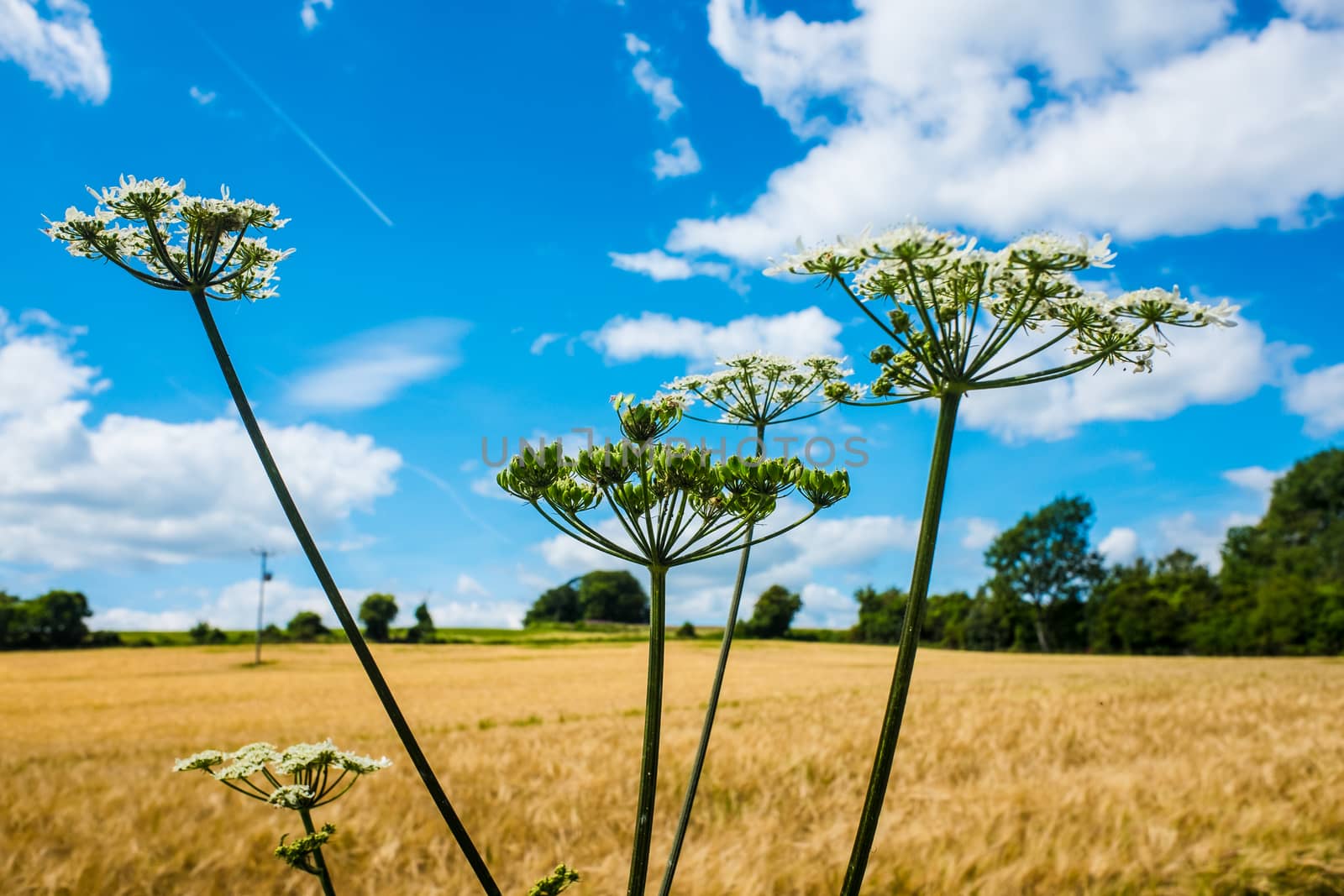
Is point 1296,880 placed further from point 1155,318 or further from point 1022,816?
point 1155,318

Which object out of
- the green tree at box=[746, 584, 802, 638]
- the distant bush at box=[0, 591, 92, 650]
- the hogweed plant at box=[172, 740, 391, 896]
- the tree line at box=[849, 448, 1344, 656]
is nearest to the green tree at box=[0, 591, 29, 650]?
the distant bush at box=[0, 591, 92, 650]

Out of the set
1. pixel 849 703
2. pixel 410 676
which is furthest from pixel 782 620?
pixel 849 703

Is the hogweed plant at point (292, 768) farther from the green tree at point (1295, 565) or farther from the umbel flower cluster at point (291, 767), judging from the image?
the green tree at point (1295, 565)

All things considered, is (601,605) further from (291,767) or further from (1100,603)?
(291,767)

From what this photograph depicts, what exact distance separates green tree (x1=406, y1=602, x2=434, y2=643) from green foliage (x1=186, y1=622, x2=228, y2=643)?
2596 cm

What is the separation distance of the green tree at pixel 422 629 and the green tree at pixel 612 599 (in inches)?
959

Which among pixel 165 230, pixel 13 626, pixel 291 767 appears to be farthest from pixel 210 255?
pixel 13 626

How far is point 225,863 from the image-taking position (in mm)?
8828

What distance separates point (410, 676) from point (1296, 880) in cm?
5947

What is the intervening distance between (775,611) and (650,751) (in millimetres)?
126272

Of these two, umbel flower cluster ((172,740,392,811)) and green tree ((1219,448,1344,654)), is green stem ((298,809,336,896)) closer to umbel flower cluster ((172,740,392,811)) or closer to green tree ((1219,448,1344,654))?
umbel flower cluster ((172,740,392,811))

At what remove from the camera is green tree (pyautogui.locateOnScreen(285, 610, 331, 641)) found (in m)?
125

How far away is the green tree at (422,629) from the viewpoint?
391 ft

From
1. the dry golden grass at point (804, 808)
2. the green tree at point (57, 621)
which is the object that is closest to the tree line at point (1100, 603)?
the green tree at point (57, 621)
